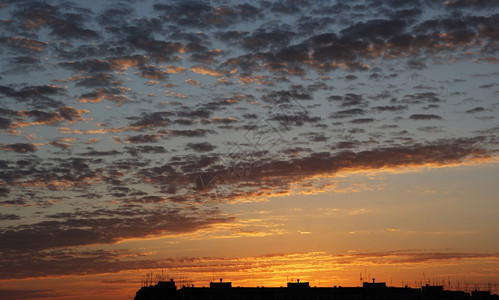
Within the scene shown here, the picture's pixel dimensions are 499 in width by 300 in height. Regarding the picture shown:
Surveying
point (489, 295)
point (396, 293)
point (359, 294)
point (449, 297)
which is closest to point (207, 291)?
point (359, 294)

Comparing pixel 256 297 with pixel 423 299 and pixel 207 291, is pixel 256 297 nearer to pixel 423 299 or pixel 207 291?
pixel 207 291

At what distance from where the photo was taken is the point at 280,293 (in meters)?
125

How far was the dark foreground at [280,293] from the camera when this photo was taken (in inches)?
4823

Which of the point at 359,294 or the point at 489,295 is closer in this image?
the point at 359,294

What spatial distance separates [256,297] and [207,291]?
10.7 metres

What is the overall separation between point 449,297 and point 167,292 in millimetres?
61895

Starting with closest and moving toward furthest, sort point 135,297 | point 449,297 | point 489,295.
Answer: point 135,297 → point 449,297 → point 489,295

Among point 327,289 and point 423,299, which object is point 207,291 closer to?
point 327,289

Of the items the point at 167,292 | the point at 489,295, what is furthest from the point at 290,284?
the point at 489,295

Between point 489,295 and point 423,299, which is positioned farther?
point 489,295

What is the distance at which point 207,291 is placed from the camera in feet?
411

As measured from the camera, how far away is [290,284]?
5054 inches

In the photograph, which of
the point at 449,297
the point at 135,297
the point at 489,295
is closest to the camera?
the point at 135,297

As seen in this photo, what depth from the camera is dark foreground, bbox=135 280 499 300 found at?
122m
